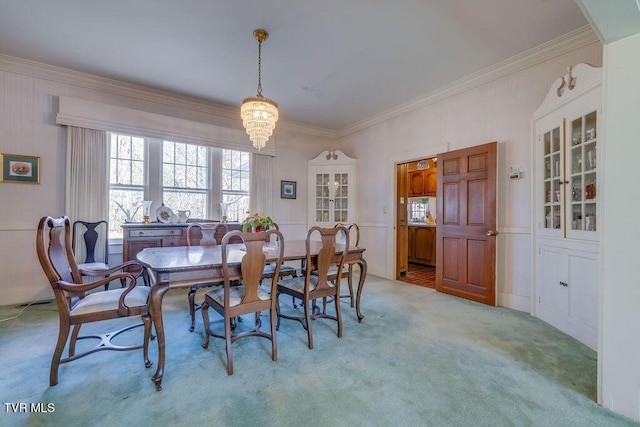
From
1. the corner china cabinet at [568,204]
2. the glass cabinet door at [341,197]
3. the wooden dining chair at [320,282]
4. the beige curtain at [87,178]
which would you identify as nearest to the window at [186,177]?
the beige curtain at [87,178]

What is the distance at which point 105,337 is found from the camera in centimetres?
219

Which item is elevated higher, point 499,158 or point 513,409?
point 499,158

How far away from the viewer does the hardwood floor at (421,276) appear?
14.7ft

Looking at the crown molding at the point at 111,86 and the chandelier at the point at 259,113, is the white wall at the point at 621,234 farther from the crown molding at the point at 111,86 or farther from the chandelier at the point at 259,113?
the crown molding at the point at 111,86

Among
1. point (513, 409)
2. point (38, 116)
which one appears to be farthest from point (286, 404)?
point (38, 116)

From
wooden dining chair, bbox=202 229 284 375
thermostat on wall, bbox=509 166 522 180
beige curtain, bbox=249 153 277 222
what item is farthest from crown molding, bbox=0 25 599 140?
wooden dining chair, bbox=202 229 284 375

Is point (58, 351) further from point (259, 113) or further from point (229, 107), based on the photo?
point (229, 107)

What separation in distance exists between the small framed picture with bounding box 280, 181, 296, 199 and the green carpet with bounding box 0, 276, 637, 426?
2.94 m

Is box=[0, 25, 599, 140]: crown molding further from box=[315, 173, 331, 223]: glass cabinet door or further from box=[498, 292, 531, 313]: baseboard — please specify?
box=[498, 292, 531, 313]: baseboard

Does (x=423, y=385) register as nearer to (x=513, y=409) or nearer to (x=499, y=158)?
(x=513, y=409)

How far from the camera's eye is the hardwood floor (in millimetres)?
→ 4488

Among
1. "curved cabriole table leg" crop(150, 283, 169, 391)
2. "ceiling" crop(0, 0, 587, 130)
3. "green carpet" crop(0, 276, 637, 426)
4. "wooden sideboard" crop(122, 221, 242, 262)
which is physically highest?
"ceiling" crop(0, 0, 587, 130)

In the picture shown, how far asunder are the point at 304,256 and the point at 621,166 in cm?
215

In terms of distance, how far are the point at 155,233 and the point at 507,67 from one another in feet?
16.2
